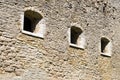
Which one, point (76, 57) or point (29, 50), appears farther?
point (76, 57)

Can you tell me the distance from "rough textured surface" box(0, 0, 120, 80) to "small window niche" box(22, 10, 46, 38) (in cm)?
19

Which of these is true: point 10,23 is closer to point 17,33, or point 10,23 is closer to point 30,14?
point 17,33

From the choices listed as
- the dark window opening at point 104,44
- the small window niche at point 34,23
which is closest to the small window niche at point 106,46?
the dark window opening at point 104,44

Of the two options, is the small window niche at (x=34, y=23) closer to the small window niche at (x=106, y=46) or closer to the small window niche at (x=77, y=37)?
the small window niche at (x=77, y=37)

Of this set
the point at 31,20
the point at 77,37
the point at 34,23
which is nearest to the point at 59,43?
the point at 34,23

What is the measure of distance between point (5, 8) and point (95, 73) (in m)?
4.66

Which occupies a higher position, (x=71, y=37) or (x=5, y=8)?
(x=5, y=8)

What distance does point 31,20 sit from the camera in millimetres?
10883

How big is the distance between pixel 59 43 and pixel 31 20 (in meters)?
1.24

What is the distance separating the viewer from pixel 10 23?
979cm

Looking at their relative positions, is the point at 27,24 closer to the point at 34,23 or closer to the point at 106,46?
the point at 34,23

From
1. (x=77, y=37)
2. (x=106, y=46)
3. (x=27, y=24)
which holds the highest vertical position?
(x=27, y=24)

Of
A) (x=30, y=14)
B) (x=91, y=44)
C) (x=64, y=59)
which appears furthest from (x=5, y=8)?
(x=91, y=44)

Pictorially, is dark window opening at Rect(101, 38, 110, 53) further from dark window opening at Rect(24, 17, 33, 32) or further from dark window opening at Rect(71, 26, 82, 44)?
dark window opening at Rect(24, 17, 33, 32)
